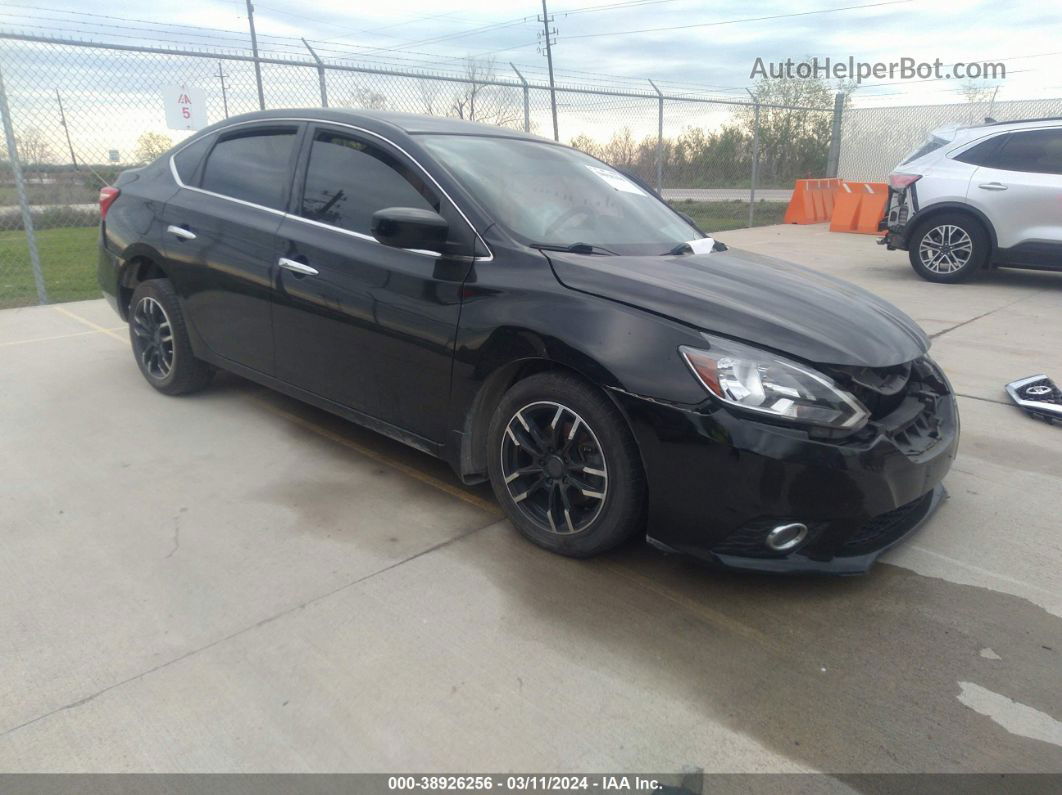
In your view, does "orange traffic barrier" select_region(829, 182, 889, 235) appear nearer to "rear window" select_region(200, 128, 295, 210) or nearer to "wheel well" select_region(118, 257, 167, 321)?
"rear window" select_region(200, 128, 295, 210)

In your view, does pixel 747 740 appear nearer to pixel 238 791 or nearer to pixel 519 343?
pixel 238 791

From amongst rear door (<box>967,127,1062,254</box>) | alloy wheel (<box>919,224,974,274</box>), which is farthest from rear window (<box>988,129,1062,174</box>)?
alloy wheel (<box>919,224,974,274</box>)

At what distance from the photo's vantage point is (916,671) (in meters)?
2.47

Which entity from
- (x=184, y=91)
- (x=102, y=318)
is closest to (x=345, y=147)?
(x=102, y=318)

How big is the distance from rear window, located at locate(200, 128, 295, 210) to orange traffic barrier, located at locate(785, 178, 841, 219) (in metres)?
14.1

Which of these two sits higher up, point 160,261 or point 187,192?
point 187,192

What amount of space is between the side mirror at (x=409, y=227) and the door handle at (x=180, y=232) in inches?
66.0

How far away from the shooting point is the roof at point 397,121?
12.1ft

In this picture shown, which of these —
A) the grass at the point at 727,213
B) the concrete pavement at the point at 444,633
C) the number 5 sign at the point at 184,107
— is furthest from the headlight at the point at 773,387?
the grass at the point at 727,213

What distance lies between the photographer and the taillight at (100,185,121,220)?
4.94 meters

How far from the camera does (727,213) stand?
60.2 feet

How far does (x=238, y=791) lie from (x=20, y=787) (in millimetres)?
533

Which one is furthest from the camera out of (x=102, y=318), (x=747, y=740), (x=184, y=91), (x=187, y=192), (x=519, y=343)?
(x=184, y=91)

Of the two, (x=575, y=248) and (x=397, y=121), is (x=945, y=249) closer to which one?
(x=575, y=248)
